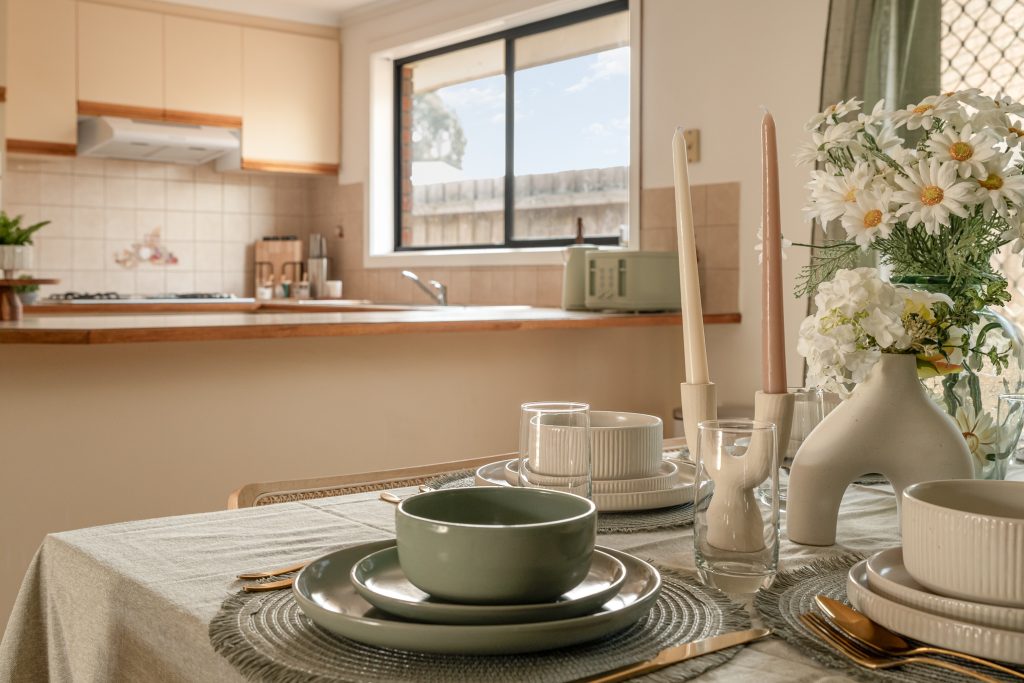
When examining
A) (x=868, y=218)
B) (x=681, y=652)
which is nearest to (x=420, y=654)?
(x=681, y=652)

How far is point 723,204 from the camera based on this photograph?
354 cm

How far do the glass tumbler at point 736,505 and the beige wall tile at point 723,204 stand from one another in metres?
2.85

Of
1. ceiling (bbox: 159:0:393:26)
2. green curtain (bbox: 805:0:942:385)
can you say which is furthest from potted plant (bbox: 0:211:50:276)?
green curtain (bbox: 805:0:942:385)

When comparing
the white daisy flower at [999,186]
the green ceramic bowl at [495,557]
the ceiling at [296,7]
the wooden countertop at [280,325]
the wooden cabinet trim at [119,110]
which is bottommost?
the green ceramic bowl at [495,557]

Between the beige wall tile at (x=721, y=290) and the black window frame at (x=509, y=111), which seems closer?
the beige wall tile at (x=721, y=290)

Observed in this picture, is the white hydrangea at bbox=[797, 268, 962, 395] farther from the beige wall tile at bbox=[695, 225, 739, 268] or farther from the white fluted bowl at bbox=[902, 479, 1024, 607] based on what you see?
the beige wall tile at bbox=[695, 225, 739, 268]

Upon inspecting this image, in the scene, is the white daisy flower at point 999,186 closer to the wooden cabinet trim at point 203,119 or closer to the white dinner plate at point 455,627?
the white dinner plate at point 455,627

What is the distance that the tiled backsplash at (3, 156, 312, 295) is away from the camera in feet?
16.8

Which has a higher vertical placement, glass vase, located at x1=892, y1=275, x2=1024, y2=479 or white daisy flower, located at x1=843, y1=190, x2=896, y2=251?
white daisy flower, located at x1=843, y1=190, x2=896, y2=251

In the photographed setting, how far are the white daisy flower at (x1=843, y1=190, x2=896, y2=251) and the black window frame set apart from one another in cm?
291

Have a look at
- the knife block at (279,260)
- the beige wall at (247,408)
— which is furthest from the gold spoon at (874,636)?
the knife block at (279,260)

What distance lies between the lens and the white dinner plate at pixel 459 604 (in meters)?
0.61

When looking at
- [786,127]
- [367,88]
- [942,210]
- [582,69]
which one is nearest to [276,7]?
[367,88]

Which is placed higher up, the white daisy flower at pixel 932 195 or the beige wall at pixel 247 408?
the white daisy flower at pixel 932 195
